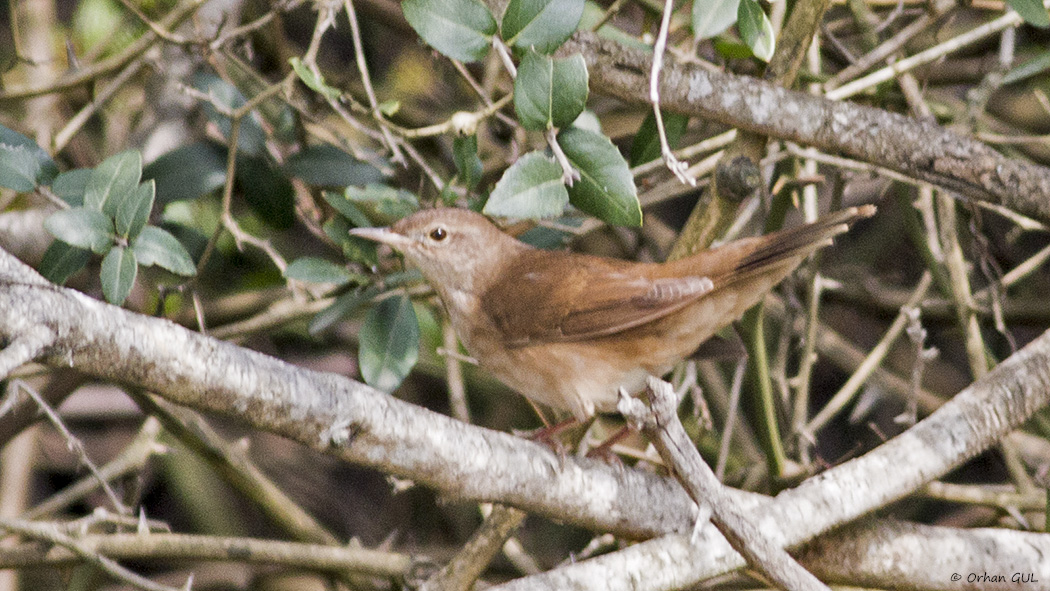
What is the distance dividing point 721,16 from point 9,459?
140 inches

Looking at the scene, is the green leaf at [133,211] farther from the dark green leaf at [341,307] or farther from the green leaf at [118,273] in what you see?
the dark green leaf at [341,307]

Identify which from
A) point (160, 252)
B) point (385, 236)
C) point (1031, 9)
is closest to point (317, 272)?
point (385, 236)

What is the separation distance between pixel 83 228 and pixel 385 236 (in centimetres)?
96

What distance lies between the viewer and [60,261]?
2707mm

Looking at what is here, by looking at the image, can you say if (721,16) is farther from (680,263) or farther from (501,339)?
(501,339)

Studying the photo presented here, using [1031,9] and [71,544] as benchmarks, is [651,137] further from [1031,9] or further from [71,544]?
[71,544]

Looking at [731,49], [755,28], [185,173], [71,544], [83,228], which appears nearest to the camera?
[83,228]

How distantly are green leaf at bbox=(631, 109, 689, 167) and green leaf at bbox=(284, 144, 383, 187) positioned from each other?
0.95 meters

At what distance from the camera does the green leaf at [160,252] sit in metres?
2.56

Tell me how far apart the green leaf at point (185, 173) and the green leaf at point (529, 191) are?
1419 millimetres

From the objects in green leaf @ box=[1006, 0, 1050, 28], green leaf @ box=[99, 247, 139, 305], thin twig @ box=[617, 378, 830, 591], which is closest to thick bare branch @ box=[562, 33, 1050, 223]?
green leaf @ box=[1006, 0, 1050, 28]

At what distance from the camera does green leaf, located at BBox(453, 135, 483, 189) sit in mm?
2969

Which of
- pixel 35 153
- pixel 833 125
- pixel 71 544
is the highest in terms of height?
pixel 833 125

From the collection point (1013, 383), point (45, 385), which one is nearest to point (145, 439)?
point (45, 385)
